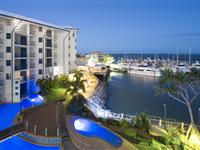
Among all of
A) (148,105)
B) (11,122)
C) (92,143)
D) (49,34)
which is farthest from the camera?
(148,105)

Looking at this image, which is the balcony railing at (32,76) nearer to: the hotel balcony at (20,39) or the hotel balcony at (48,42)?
the hotel balcony at (20,39)

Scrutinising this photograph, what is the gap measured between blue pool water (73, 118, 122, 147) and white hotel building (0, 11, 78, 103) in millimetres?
12088

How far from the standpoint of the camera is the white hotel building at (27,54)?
28.1 metres

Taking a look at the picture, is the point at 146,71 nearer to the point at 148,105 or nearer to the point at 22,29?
the point at 148,105

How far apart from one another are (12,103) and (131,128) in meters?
15.4

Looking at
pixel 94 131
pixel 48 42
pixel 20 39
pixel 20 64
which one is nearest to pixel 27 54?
pixel 20 64

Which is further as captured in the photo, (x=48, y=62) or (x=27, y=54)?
(x=48, y=62)

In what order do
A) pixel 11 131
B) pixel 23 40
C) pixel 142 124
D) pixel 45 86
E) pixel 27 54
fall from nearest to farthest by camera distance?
pixel 11 131 < pixel 142 124 < pixel 23 40 < pixel 45 86 < pixel 27 54

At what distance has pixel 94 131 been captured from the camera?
19.0 meters

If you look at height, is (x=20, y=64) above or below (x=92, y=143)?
above

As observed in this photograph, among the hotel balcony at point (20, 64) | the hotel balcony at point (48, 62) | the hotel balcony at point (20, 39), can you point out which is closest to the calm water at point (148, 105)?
the hotel balcony at point (48, 62)

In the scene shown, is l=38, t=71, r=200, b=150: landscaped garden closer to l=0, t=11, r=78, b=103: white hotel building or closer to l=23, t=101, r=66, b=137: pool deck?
l=23, t=101, r=66, b=137: pool deck

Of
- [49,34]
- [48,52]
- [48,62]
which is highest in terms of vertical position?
[49,34]

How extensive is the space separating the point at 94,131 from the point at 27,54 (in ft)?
58.8
